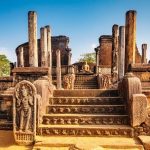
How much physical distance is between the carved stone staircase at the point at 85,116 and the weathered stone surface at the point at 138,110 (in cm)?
22

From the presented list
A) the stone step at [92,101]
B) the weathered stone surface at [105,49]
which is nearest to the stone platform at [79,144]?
the stone step at [92,101]

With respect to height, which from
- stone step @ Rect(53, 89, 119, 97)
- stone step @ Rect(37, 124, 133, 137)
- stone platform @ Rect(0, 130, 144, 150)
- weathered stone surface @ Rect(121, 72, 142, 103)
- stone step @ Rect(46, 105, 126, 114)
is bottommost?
stone platform @ Rect(0, 130, 144, 150)

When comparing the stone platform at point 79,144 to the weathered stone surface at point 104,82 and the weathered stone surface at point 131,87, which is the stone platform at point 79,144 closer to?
the weathered stone surface at point 131,87

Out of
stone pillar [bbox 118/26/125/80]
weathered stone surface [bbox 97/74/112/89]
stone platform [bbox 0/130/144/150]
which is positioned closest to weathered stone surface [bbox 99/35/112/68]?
weathered stone surface [bbox 97/74/112/89]

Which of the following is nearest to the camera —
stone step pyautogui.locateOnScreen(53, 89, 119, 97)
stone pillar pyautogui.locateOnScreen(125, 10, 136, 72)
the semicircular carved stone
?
the semicircular carved stone

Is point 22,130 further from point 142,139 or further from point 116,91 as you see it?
point 116,91

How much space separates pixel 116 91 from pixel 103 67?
20172 mm

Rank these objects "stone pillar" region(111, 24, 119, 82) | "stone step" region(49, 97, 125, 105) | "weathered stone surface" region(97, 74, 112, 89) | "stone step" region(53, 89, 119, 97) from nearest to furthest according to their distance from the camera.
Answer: "stone step" region(49, 97, 125, 105), "stone step" region(53, 89, 119, 97), "stone pillar" region(111, 24, 119, 82), "weathered stone surface" region(97, 74, 112, 89)

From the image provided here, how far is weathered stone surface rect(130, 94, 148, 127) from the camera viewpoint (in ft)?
14.6

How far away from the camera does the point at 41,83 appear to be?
5.14m

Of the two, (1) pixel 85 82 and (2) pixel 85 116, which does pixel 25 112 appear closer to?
(2) pixel 85 116

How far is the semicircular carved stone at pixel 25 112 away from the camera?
4293mm

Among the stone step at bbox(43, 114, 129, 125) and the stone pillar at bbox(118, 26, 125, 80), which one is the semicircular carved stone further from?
the stone pillar at bbox(118, 26, 125, 80)

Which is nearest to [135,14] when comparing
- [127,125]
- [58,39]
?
[127,125]
